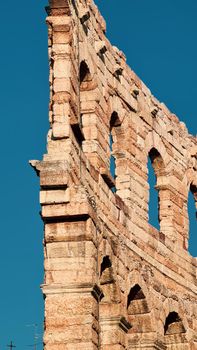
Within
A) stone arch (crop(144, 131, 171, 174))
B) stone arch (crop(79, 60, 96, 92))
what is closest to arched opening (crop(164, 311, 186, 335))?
stone arch (crop(144, 131, 171, 174))

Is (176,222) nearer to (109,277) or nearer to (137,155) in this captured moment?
(137,155)

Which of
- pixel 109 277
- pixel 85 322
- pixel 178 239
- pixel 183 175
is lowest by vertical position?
pixel 85 322

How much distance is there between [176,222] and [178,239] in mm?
383

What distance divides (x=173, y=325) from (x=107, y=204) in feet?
14.1

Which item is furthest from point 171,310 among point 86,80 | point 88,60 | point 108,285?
point 88,60

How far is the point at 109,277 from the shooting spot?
17516 millimetres

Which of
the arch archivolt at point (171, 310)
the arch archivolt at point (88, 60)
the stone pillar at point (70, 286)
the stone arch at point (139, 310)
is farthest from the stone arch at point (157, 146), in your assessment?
Result: the stone pillar at point (70, 286)

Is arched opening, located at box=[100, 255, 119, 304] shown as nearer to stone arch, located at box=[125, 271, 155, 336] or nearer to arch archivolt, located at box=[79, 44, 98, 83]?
stone arch, located at box=[125, 271, 155, 336]

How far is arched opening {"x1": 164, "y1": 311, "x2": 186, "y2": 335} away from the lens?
21.0 meters

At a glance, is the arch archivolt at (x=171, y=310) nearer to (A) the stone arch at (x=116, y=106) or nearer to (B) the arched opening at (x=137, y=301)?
(B) the arched opening at (x=137, y=301)

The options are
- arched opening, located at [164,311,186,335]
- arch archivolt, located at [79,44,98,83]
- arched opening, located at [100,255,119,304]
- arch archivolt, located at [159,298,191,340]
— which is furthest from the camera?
arched opening, located at [164,311,186,335]

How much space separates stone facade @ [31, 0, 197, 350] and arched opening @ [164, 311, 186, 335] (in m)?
0.02

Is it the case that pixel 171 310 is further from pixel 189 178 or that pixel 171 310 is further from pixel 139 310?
pixel 189 178

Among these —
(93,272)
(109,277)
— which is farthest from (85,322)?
(109,277)
